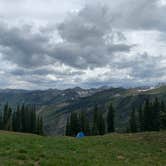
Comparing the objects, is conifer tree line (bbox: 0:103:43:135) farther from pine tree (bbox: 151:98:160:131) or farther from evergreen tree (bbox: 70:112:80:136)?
pine tree (bbox: 151:98:160:131)

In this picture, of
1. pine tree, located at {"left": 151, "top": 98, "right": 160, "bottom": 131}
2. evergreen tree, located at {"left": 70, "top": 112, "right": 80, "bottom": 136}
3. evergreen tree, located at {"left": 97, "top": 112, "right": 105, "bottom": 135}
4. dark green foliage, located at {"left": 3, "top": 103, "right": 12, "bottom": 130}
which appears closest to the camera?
pine tree, located at {"left": 151, "top": 98, "right": 160, "bottom": 131}

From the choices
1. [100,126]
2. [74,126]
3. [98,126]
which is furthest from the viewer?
[98,126]

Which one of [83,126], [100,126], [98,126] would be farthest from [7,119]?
[100,126]

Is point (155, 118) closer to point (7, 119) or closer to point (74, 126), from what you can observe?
point (74, 126)

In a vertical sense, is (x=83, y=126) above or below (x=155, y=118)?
below

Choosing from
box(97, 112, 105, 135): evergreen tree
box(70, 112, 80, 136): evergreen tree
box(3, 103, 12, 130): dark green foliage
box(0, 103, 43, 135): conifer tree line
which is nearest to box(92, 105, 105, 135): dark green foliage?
box(97, 112, 105, 135): evergreen tree

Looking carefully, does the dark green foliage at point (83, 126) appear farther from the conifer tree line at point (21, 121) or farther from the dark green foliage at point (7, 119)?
the dark green foliage at point (7, 119)

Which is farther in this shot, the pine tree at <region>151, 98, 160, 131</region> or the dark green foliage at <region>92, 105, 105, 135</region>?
the dark green foliage at <region>92, 105, 105, 135</region>

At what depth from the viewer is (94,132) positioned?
102812 mm

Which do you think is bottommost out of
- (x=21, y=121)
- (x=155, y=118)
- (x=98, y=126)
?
(x=98, y=126)

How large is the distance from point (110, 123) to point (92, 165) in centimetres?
9968

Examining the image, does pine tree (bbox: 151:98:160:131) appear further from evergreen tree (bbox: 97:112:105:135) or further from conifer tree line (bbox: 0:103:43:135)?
conifer tree line (bbox: 0:103:43:135)

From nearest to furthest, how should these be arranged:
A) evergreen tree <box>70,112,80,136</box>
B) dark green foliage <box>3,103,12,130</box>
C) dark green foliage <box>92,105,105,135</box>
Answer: dark green foliage <box>92,105,105,135</box>
evergreen tree <box>70,112,80,136</box>
dark green foliage <box>3,103,12,130</box>

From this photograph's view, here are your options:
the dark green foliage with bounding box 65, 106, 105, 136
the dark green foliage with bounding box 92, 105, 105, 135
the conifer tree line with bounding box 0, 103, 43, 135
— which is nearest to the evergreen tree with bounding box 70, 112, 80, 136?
the dark green foliage with bounding box 65, 106, 105, 136
